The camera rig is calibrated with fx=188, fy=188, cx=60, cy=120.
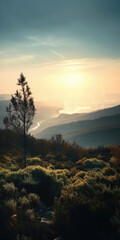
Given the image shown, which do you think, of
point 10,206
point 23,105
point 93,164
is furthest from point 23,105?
point 10,206

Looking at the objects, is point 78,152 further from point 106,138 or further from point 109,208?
point 106,138

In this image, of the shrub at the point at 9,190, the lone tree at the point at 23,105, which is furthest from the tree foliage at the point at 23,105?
the shrub at the point at 9,190

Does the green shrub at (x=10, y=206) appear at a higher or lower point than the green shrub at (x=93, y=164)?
higher

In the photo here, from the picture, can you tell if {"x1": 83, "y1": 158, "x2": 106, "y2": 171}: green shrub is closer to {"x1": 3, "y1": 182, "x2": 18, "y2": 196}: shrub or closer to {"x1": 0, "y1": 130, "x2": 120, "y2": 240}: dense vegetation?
{"x1": 0, "y1": 130, "x2": 120, "y2": 240}: dense vegetation

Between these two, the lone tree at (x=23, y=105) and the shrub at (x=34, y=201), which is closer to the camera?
the shrub at (x=34, y=201)

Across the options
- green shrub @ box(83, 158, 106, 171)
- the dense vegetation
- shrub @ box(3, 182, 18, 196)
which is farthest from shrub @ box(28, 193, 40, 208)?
green shrub @ box(83, 158, 106, 171)

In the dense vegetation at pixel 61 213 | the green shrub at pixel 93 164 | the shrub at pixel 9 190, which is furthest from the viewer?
the green shrub at pixel 93 164

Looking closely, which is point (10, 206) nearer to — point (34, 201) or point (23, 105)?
point (34, 201)

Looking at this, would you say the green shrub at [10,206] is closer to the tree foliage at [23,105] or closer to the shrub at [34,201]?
the shrub at [34,201]

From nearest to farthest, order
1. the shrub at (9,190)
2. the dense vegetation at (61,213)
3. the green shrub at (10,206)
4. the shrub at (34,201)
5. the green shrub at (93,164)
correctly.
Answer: the dense vegetation at (61,213) < the green shrub at (10,206) < the shrub at (34,201) < the shrub at (9,190) < the green shrub at (93,164)

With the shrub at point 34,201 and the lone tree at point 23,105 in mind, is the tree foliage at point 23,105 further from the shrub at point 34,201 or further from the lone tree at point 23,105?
the shrub at point 34,201

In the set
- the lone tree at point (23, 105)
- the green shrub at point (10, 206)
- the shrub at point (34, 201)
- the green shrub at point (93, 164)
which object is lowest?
the green shrub at point (93, 164)

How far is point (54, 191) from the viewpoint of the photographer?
28.9 feet

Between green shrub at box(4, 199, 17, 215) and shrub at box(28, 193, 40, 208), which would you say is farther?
shrub at box(28, 193, 40, 208)
